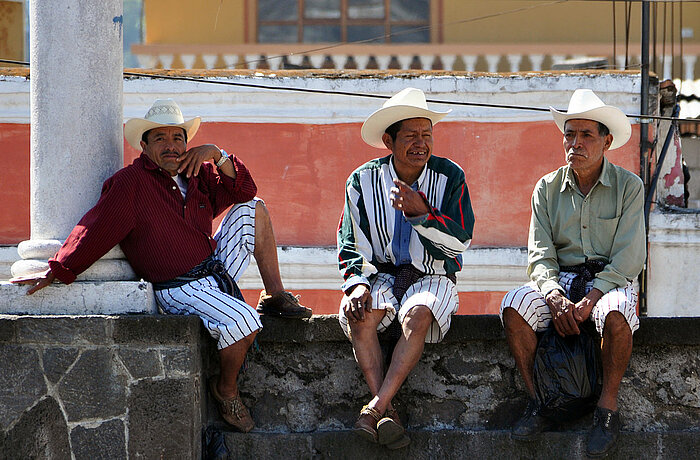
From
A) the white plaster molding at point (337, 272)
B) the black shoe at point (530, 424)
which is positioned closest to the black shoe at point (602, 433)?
the black shoe at point (530, 424)

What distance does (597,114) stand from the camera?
4965 mm

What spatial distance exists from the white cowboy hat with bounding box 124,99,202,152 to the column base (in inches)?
34.4

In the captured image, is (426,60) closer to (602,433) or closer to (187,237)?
(187,237)

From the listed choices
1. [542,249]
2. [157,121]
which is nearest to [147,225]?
[157,121]

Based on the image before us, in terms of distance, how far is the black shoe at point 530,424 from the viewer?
466cm

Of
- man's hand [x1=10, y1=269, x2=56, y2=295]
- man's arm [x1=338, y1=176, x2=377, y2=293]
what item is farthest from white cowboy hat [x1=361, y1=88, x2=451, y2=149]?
man's hand [x1=10, y1=269, x2=56, y2=295]

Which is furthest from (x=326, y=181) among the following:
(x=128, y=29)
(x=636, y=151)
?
(x=128, y=29)

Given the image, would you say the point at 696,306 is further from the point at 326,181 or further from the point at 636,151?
the point at 326,181

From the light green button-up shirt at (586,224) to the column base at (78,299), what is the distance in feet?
5.79

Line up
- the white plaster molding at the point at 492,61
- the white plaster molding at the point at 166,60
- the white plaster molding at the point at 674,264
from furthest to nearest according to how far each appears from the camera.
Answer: the white plaster molding at the point at 492,61 < the white plaster molding at the point at 166,60 < the white plaster molding at the point at 674,264

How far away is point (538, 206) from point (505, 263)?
12.2 feet

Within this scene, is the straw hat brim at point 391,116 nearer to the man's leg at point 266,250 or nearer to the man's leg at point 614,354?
the man's leg at point 266,250

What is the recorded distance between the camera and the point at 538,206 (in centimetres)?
504

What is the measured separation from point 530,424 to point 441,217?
3.17 feet
